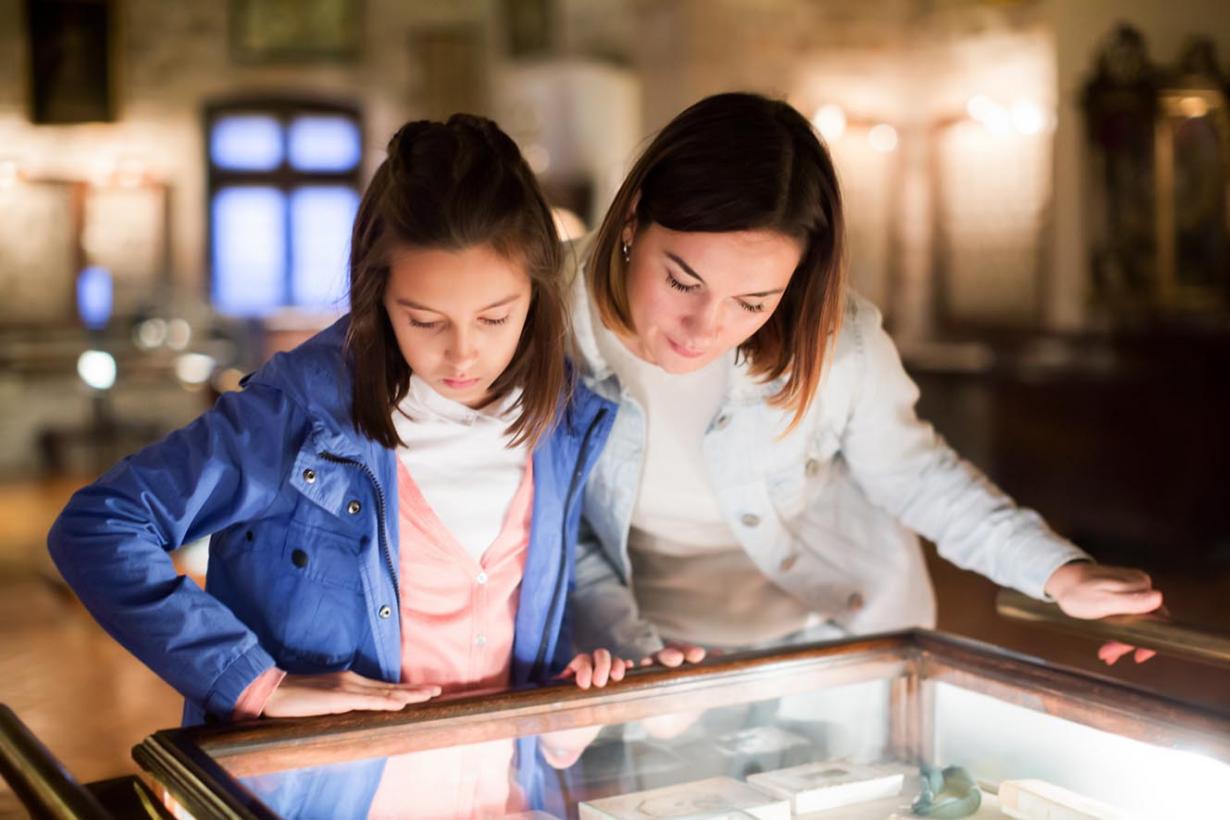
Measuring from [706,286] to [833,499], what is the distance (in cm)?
61

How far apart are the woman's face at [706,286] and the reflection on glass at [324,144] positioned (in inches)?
503

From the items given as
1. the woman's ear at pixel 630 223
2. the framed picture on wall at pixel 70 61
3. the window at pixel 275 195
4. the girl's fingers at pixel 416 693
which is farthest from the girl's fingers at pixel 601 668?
the framed picture on wall at pixel 70 61

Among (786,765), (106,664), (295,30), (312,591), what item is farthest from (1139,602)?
(295,30)

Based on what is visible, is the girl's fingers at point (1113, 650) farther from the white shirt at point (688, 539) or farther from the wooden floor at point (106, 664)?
the wooden floor at point (106, 664)

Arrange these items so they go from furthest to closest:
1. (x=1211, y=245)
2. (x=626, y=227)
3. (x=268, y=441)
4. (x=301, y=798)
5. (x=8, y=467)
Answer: (x=8, y=467), (x=1211, y=245), (x=626, y=227), (x=268, y=441), (x=301, y=798)

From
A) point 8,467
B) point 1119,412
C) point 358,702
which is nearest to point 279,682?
point 358,702

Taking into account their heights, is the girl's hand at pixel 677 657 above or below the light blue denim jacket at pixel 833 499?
below

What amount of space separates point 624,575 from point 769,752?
0.45 meters

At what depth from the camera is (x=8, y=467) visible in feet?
41.0

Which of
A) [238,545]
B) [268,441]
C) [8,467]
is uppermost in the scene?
[268,441]

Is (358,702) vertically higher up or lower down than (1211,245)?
lower down

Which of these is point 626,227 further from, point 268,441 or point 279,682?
point 279,682

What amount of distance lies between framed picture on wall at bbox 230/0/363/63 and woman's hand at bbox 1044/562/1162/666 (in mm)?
13252

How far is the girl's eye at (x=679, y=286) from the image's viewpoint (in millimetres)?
1666
